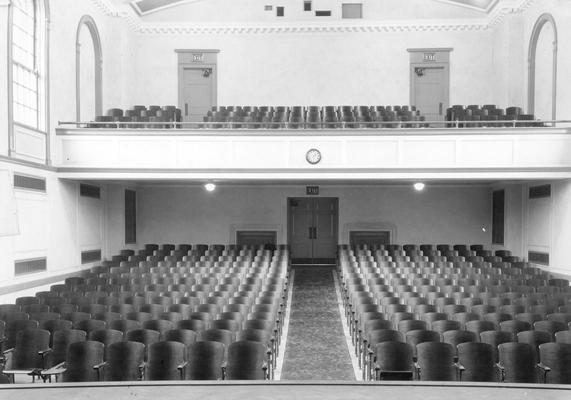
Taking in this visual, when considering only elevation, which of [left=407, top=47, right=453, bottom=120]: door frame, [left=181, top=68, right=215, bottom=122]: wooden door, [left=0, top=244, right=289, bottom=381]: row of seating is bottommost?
[left=0, top=244, right=289, bottom=381]: row of seating

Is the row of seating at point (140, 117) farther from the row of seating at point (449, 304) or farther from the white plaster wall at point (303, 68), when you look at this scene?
the row of seating at point (449, 304)

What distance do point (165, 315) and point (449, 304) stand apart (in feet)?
13.0

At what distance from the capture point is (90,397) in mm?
3449

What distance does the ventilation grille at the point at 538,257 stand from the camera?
12553 mm

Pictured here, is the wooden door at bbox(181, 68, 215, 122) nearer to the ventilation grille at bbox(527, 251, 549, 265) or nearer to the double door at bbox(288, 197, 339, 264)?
the double door at bbox(288, 197, 339, 264)

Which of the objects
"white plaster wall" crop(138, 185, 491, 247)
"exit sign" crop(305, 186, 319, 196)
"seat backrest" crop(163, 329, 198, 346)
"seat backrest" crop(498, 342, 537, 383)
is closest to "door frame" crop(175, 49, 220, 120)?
"white plaster wall" crop(138, 185, 491, 247)

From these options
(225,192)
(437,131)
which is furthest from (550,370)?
(225,192)

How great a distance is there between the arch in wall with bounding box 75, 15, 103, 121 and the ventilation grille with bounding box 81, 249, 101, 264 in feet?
10.1

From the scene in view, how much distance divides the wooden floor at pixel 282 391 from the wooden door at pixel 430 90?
13653 mm

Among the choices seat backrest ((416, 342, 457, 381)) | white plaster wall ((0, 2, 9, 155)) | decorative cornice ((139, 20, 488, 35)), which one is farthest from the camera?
decorative cornice ((139, 20, 488, 35))

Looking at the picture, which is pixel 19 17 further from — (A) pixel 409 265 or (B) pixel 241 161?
(A) pixel 409 265

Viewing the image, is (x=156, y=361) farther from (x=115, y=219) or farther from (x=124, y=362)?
(x=115, y=219)

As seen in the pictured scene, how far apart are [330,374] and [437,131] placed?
653cm

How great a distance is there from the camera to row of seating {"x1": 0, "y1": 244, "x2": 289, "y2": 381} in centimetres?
536
